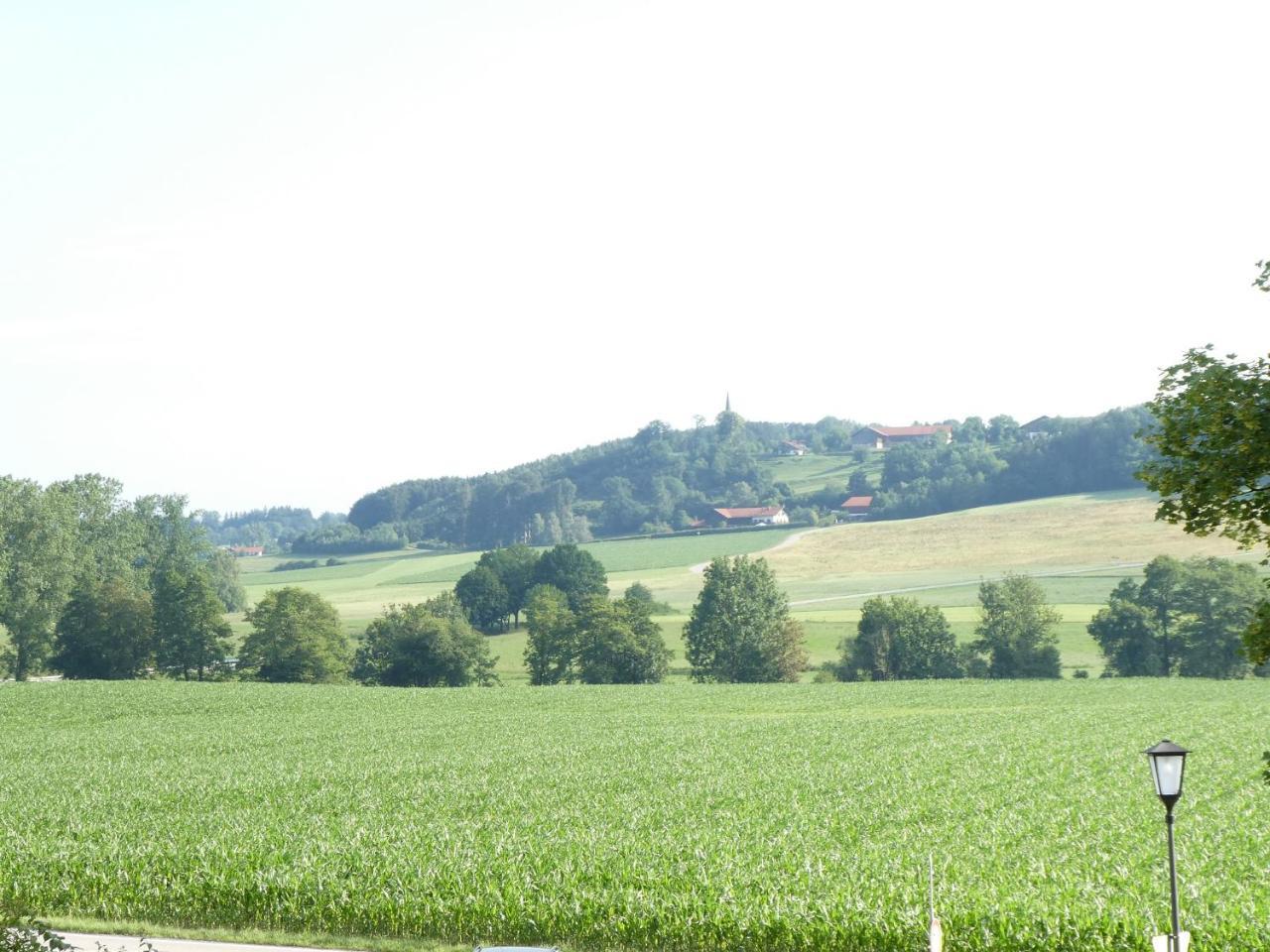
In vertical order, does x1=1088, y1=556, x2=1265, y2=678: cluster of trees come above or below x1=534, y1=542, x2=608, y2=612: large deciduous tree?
below

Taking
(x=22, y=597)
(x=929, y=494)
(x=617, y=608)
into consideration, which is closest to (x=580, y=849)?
(x=617, y=608)

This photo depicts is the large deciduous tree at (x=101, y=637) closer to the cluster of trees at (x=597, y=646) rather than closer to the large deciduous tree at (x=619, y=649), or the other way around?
the cluster of trees at (x=597, y=646)

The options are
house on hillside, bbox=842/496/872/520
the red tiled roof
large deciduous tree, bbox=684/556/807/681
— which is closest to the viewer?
large deciduous tree, bbox=684/556/807/681

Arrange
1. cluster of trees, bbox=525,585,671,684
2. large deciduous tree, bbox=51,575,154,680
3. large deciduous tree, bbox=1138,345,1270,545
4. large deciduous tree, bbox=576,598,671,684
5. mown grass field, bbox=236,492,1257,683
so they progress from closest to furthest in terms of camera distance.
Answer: large deciduous tree, bbox=1138,345,1270,545, large deciduous tree, bbox=51,575,154,680, large deciduous tree, bbox=576,598,671,684, cluster of trees, bbox=525,585,671,684, mown grass field, bbox=236,492,1257,683

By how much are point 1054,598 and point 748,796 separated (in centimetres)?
8016

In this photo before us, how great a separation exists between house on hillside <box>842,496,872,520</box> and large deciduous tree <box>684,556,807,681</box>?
8657cm

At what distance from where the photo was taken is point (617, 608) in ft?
305

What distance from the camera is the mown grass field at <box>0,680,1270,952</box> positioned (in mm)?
19891

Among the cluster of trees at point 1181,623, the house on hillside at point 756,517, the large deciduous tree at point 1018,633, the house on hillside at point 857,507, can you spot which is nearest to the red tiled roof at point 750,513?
the house on hillside at point 756,517

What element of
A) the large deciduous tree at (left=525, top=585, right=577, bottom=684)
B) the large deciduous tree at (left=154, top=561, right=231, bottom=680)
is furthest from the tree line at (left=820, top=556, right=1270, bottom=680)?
the large deciduous tree at (left=154, top=561, right=231, bottom=680)

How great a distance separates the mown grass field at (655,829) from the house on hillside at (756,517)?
13394cm

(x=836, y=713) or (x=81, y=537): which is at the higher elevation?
(x=81, y=537)

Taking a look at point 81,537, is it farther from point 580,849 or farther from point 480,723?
point 580,849

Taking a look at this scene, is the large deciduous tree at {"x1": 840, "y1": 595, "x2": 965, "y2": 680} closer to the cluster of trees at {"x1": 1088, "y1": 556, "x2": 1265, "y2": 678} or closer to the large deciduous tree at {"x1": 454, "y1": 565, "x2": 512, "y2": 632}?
the cluster of trees at {"x1": 1088, "y1": 556, "x2": 1265, "y2": 678}
